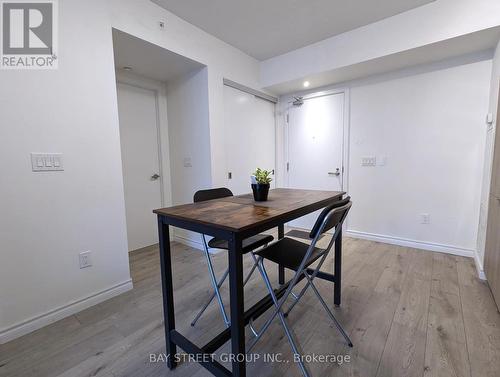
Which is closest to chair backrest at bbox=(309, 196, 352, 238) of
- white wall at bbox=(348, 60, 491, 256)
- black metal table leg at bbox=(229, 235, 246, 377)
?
black metal table leg at bbox=(229, 235, 246, 377)

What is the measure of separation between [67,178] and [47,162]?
157 mm

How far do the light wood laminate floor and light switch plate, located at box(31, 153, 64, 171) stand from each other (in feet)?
3.65

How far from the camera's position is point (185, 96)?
2990 millimetres

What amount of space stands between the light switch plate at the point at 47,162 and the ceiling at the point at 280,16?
1679 mm

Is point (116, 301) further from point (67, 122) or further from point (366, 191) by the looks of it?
point (366, 191)

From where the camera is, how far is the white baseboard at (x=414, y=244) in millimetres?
2665

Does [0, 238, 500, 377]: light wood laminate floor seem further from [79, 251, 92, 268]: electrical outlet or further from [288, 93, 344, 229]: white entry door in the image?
[288, 93, 344, 229]: white entry door

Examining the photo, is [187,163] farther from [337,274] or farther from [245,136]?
[337,274]

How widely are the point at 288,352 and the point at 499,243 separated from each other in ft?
5.51

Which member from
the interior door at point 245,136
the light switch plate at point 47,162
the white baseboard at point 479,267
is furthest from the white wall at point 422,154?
the light switch plate at point 47,162

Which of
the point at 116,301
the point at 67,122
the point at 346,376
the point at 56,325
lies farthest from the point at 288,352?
the point at 67,122

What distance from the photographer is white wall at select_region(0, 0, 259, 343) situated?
59.1 inches

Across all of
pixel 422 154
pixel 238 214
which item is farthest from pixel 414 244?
A: pixel 238 214

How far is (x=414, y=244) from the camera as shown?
295 centimetres
